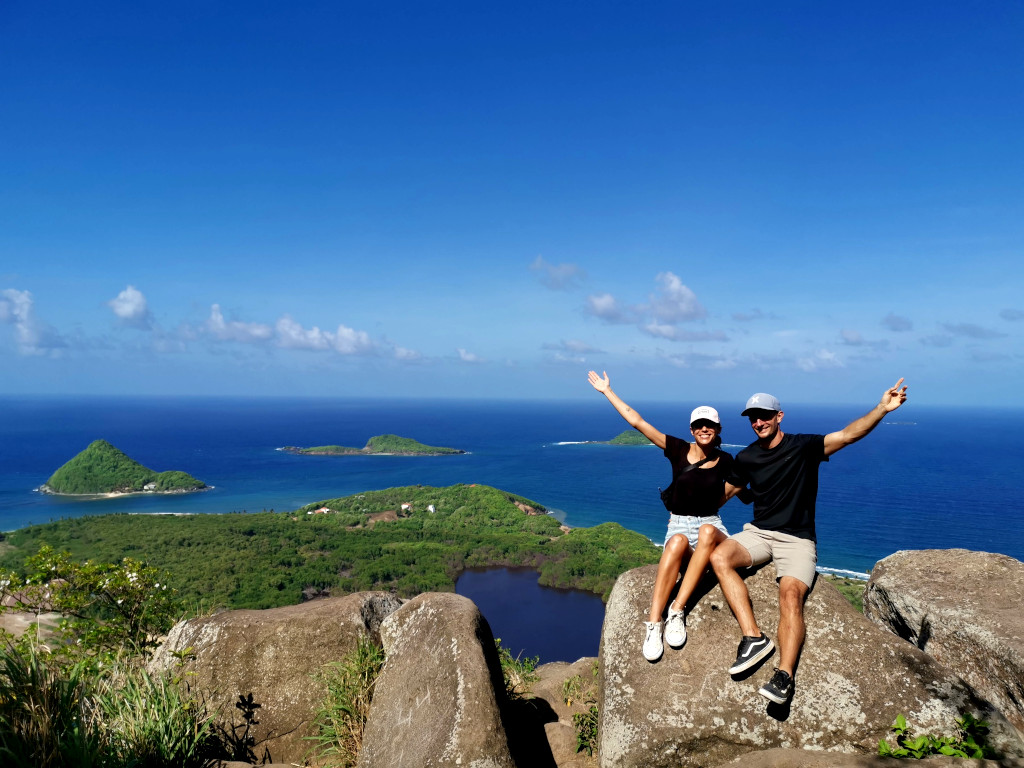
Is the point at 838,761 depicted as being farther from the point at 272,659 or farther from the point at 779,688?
the point at 272,659

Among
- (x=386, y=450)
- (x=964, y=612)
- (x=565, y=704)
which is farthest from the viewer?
(x=386, y=450)

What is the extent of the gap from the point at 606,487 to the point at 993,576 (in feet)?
342

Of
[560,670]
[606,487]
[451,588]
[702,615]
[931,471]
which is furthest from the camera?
[931,471]

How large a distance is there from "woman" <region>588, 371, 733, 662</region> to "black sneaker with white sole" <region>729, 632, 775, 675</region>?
0.49 meters

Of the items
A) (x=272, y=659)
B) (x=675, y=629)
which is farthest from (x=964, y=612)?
(x=272, y=659)

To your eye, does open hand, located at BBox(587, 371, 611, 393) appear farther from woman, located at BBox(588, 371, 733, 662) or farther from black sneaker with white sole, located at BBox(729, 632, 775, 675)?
black sneaker with white sole, located at BBox(729, 632, 775, 675)

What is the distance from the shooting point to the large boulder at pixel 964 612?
5401 millimetres

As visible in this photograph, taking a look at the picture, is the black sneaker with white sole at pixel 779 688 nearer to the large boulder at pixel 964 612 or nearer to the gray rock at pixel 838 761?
the gray rock at pixel 838 761

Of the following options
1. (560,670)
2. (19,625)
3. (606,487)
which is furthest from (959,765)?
(606,487)

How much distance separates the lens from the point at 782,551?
5.56m

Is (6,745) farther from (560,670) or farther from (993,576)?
(993,576)

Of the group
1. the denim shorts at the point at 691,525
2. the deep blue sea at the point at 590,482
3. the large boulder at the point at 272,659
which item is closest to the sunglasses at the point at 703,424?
the denim shorts at the point at 691,525

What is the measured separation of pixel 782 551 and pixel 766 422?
1242 millimetres

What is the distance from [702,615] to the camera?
545 centimetres
